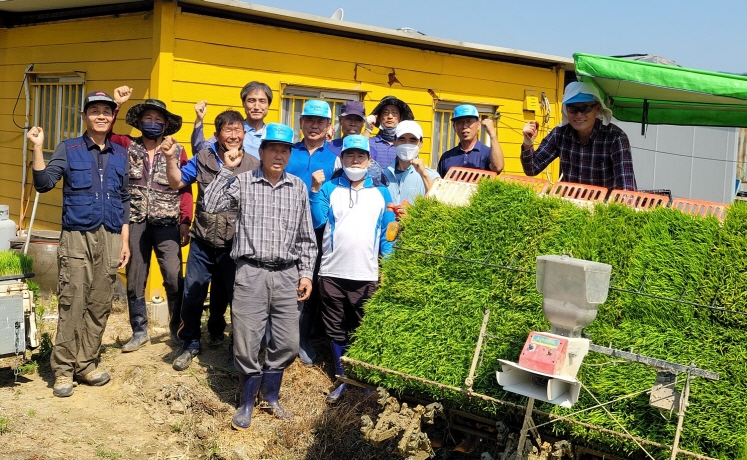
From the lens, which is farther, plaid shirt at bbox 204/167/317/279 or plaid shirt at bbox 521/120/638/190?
plaid shirt at bbox 521/120/638/190

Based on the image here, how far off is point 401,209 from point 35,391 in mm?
3166

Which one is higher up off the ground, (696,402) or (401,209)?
(401,209)

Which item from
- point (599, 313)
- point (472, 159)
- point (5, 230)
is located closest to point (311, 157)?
point (472, 159)

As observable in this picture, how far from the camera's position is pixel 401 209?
5.79 metres

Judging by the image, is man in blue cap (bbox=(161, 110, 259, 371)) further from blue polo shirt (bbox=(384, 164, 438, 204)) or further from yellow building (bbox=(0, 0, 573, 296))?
yellow building (bbox=(0, 0, 573, 296))

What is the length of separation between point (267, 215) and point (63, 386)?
7.00 ft

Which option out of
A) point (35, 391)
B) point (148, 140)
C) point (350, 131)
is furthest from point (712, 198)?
point (35, 391)

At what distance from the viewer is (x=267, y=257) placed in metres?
5.54

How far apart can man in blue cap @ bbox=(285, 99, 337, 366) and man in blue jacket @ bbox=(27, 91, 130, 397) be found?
4.51 ft

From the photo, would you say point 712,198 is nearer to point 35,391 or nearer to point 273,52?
point 273,52

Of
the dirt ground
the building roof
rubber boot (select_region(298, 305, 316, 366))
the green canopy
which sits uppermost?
the building roof

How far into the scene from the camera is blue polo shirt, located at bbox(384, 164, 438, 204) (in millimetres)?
6367

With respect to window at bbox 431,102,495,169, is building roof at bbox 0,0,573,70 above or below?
above

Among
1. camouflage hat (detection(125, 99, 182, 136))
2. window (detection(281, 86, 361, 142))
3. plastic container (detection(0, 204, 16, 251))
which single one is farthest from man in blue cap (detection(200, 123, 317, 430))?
plastic container (detection(0, 204, 16, 251))
